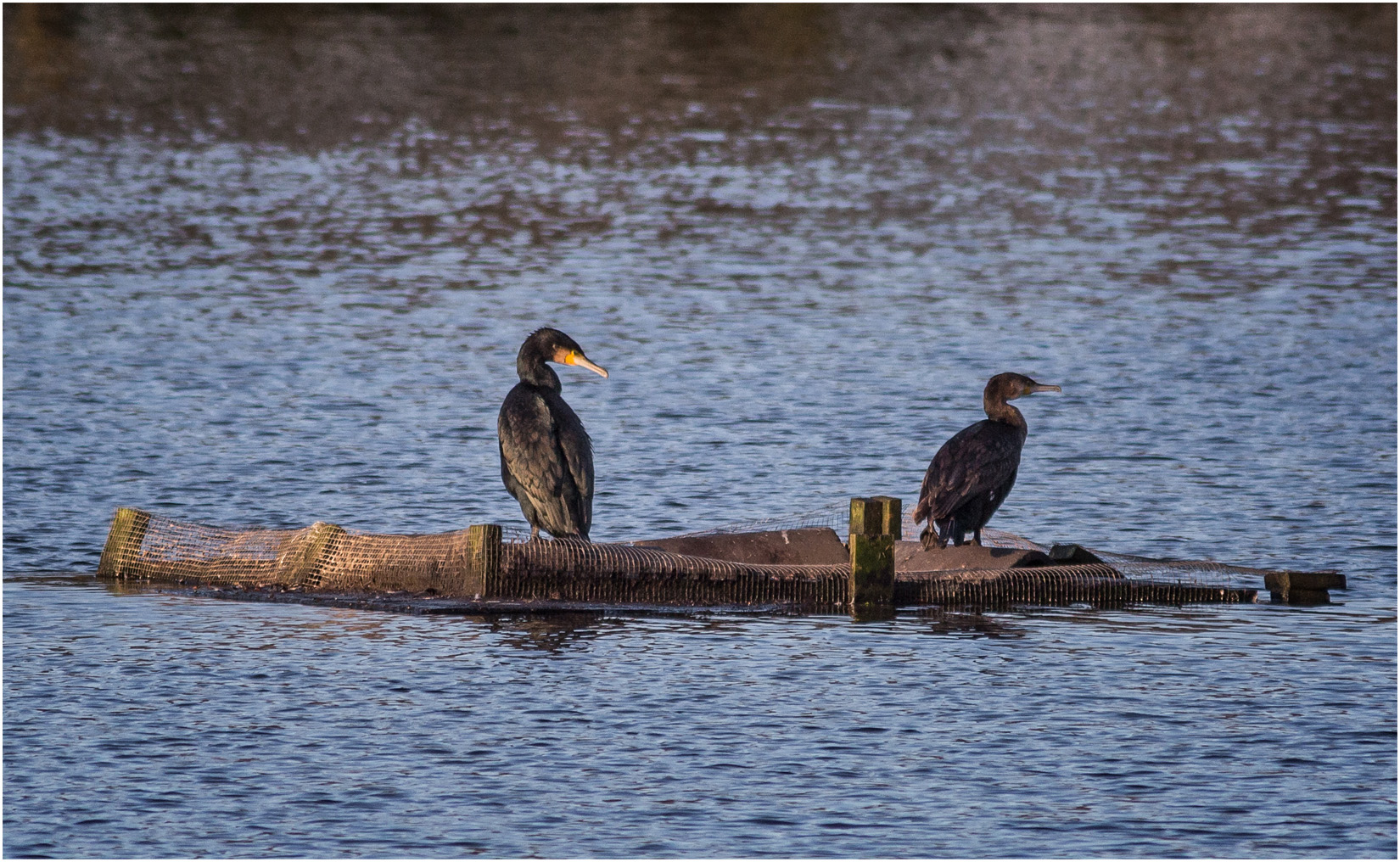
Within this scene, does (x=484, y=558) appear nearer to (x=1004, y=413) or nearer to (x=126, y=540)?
(x=126, y=540)

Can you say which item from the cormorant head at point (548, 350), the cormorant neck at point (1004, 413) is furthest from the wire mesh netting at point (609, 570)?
the cormorant head at point (548, 350)

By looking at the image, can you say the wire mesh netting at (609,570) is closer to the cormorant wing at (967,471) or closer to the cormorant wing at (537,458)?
the cormorant wing at (537,458)

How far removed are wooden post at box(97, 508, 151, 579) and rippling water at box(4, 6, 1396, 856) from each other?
Answer: 0.28 m

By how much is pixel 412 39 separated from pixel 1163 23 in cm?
1608

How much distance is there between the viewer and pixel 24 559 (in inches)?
572

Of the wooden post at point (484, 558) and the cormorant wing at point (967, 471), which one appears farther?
the cormorant wing at point (967, 471)

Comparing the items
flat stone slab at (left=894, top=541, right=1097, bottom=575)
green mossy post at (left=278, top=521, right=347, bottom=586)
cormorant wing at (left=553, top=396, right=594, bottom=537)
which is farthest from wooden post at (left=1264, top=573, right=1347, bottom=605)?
green mossy post at (left=278, top=521, right=347, bottom=586)

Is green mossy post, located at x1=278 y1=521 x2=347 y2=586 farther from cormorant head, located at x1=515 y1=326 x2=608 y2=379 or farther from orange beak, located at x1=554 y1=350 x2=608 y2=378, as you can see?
orange beak, located at x1=554 y1=350 x2=608 y2=378

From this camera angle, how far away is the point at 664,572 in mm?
12797

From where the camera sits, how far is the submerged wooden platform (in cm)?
1277

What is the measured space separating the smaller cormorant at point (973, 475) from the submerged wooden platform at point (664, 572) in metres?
0.19

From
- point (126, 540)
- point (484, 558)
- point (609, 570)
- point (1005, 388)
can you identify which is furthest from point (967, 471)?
point (126, 540)

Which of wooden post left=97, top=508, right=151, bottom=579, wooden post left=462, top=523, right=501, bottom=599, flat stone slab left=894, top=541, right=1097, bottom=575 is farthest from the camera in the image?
wooden post left=97, top=508, right=151, bottom=579

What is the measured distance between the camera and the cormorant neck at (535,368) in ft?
45.5
